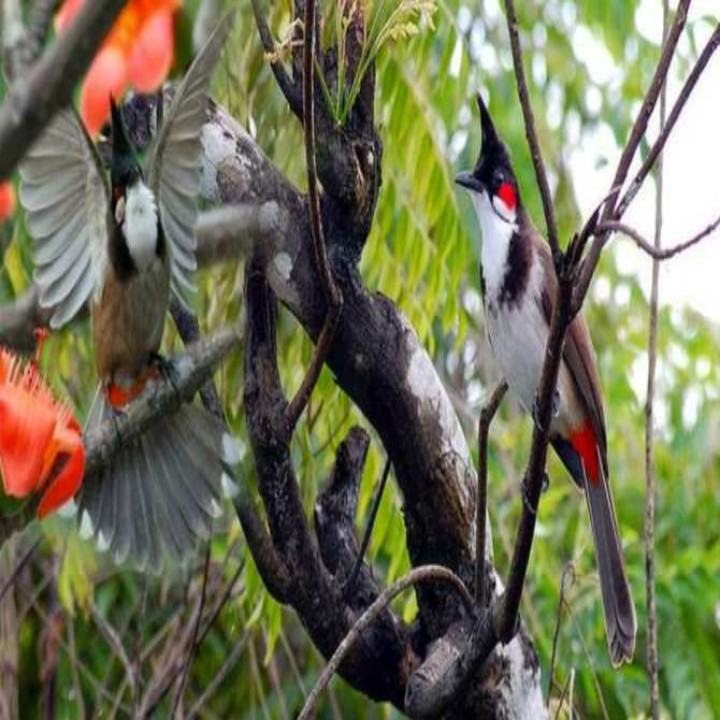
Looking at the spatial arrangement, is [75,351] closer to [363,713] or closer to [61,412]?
[363,713]

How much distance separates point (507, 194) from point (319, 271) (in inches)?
30.5

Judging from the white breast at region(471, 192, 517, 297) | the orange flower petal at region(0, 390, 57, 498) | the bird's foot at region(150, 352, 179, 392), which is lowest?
the orange flower petal at region(0, 390, 57, 498)

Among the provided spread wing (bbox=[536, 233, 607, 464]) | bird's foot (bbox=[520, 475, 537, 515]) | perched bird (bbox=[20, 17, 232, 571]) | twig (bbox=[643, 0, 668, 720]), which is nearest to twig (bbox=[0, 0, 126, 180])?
perched bird (bbox=[20, 17, 232, 571])

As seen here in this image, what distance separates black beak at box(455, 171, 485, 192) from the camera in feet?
9.98

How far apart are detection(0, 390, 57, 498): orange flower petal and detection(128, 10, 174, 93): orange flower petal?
0.31 metres

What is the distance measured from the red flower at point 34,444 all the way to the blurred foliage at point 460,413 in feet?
2.87

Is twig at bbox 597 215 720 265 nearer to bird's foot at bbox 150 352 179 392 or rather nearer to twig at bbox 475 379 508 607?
twig at bbox 475 379 508 607

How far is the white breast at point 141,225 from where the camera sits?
2240 millimetres

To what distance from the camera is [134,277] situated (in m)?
2.40

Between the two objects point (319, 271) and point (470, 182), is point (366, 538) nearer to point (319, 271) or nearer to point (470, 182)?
point (319, 271)

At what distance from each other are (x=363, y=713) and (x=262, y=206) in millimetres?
1897

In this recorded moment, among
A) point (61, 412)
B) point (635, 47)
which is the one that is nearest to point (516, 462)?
point (635, 47)

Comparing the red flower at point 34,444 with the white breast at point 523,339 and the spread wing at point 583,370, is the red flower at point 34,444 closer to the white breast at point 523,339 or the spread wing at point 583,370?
the white breast at point 523,339

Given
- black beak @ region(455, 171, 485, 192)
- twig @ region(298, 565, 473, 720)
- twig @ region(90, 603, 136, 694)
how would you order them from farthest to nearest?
twig @ region(90, 603, 136, 694)
black beak @ region(455, 171, 485, 192)
twig @ region(298, 565, 473, 720)
